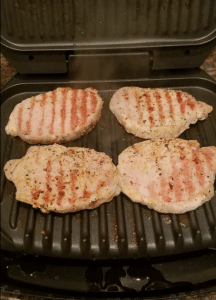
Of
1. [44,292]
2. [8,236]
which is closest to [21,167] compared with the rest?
[8,236]

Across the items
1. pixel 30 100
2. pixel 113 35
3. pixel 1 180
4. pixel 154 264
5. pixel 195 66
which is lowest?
pixel 154 264

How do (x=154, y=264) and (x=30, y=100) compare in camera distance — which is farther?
(x=30, y=100)

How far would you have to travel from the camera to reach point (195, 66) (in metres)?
2.22

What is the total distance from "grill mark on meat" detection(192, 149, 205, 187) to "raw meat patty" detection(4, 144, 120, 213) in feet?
1.53

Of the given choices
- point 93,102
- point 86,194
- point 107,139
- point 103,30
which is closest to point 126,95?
point 93,102

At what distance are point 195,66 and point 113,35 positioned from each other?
61 cm

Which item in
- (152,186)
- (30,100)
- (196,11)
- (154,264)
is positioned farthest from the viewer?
(30,100)

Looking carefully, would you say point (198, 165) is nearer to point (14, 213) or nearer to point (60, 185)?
point (60, 185)

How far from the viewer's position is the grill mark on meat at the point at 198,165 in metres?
1.81

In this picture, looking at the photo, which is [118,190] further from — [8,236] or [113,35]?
[113,35]

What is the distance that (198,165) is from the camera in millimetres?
1863

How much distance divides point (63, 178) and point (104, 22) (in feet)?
3.26

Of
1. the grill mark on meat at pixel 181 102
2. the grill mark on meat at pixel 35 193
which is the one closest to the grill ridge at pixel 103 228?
the grill mark on meat at pixel 35 193

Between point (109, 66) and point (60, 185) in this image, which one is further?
point (109, 66)
